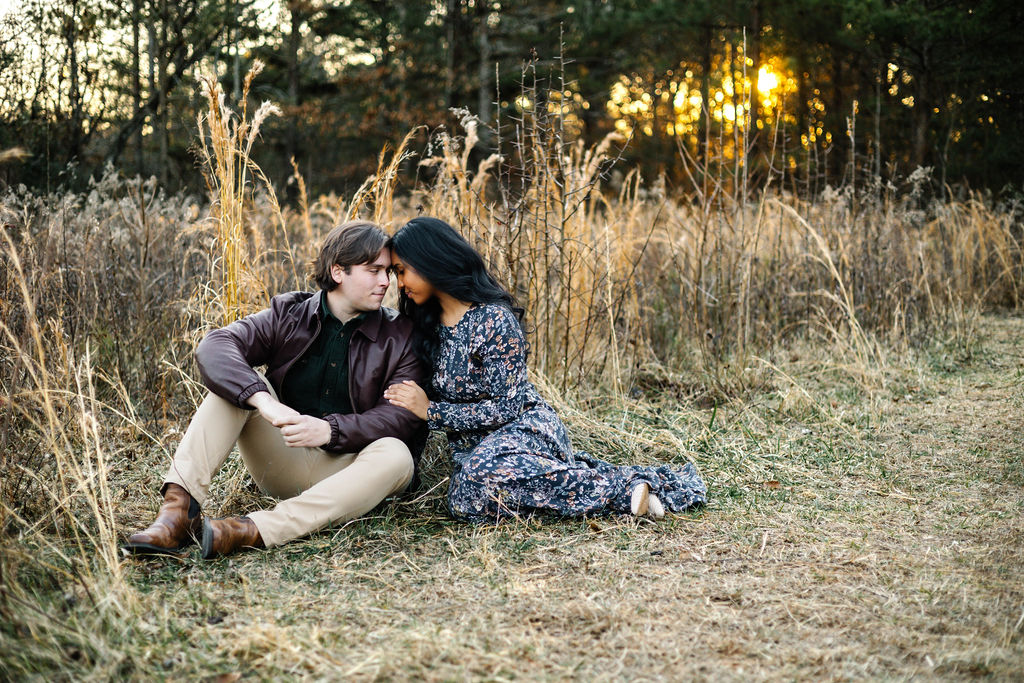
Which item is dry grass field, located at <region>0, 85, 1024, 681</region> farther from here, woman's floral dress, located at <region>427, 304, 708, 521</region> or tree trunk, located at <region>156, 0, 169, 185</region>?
tree trunk, located at <region>156, 0, 169, 185</region>

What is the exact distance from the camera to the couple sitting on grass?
2271mm

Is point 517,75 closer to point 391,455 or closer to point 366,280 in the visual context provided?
point 366,280

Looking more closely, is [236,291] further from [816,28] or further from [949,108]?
[816,28]

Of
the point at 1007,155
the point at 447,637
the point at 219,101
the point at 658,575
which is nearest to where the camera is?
the point at 447,637

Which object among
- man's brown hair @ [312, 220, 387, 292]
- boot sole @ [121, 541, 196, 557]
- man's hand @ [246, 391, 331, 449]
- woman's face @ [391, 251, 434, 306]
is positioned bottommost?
boot sole @ [121, 541, 196, 557]

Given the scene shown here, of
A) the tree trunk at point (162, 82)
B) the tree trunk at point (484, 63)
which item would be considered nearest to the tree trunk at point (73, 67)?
the tree trunk at point (162, 82)

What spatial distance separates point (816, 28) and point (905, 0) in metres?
1.68

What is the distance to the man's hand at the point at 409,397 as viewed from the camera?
2.41 m

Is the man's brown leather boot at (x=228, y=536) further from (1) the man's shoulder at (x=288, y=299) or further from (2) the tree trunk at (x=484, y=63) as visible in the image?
(2) the tree trunk at (x=484, y=63)

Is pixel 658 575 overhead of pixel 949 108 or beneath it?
beneath

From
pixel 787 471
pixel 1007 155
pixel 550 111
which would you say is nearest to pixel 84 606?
pixel 787 471

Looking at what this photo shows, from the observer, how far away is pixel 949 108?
9.73 metres

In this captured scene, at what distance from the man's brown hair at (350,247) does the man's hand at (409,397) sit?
1.24ft

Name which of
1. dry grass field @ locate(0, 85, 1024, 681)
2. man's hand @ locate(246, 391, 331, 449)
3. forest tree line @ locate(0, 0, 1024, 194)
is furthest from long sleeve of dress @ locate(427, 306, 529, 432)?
forest tree line @ locate(0, 0, 1024, 194)
